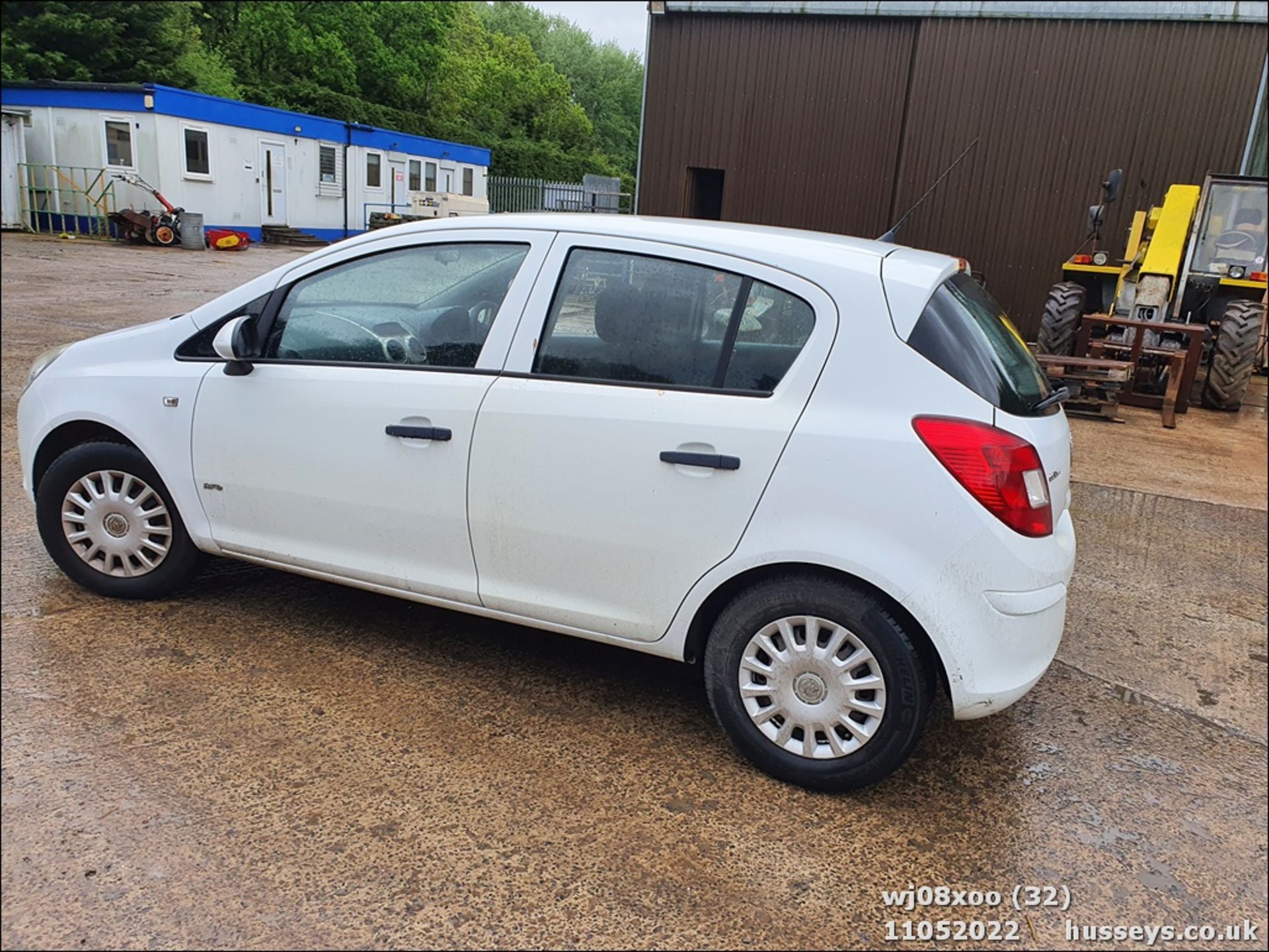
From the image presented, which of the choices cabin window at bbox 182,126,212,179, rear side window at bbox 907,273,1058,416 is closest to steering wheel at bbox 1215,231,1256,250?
rear side window at bbox 907,273,1058,416

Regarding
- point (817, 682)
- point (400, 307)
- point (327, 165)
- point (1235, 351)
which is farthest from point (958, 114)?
point (327, 165)

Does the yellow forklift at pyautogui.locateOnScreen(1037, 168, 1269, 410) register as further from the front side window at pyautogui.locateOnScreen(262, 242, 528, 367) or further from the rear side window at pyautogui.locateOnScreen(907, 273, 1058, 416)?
the front side window at pyautogui.locateOnScreen(262, 242, 528, 367)

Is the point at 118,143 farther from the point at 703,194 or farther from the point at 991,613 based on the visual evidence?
the point at 991,613

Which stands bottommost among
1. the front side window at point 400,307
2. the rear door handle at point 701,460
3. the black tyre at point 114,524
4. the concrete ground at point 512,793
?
the concrete ground at point 512,793

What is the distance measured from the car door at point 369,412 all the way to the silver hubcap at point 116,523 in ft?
1.06

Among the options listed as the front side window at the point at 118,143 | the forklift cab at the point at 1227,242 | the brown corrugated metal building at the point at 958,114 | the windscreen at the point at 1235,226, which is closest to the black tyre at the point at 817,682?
the forklift cab at the point at 1227,242

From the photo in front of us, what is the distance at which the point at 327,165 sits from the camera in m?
30.0

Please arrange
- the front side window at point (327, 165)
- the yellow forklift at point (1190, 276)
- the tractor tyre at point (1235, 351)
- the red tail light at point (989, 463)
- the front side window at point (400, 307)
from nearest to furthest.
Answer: the red tail light at point (989, 463) → the front side window at point (400, 307) → the tractor tyre at point (1235, 351) → the yellow forklift at point (1190, 276) → the front side window at point (327, 165)

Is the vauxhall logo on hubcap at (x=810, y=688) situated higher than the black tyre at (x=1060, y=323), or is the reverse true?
the black tyre at (x=1060, y=323)

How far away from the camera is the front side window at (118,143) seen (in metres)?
23.5

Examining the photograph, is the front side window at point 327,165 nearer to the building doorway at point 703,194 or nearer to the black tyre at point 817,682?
the building doorway at point 703,194

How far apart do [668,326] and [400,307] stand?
1.14 metres

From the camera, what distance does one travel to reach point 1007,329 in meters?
3.38

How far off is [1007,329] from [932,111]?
13.5 metres
